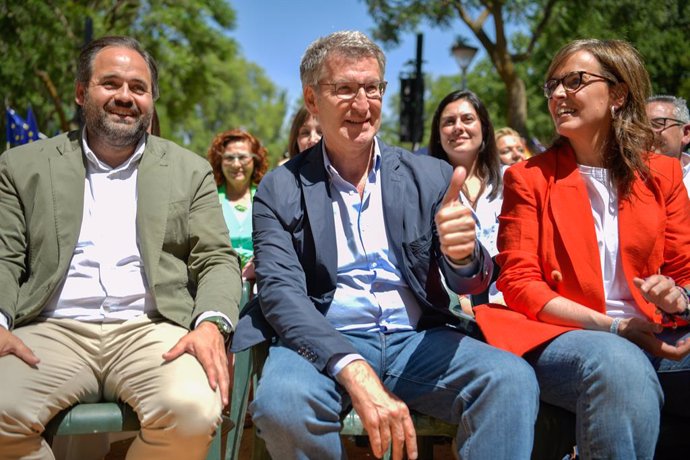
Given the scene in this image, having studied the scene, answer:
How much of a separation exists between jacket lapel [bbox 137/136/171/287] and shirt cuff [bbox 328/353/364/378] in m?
0.91

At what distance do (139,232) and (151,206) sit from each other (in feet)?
0.40

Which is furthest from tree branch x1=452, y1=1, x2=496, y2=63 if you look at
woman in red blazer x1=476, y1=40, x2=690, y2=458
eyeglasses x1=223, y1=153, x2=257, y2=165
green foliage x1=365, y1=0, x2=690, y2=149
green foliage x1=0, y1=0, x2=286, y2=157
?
woman in red blazer x1=476, y1=40, x2=690, y2=458

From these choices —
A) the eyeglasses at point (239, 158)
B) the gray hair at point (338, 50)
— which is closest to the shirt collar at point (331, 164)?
the gray hair at point (338, 50)

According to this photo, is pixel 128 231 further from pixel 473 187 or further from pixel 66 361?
pixel 473 187

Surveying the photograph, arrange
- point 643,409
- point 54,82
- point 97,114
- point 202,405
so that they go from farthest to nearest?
point 54,82 < point 97,114 < point 202,405 < point 643,409

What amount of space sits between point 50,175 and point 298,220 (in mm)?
1078

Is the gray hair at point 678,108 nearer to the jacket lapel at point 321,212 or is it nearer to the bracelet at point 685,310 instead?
the bracelet at point 685,310

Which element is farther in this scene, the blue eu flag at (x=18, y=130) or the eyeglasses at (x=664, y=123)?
the blue eu flag at (x=18, y=130)

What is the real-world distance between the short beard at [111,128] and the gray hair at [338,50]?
0.79 meters

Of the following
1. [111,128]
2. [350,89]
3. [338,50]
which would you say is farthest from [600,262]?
[111,128]

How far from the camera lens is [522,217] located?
2.85 m

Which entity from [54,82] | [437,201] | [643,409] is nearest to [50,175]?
[437,201]

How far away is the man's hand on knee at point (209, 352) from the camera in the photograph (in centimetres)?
263

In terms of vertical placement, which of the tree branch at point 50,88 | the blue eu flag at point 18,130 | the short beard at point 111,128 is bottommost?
the short beard at point 111,128
